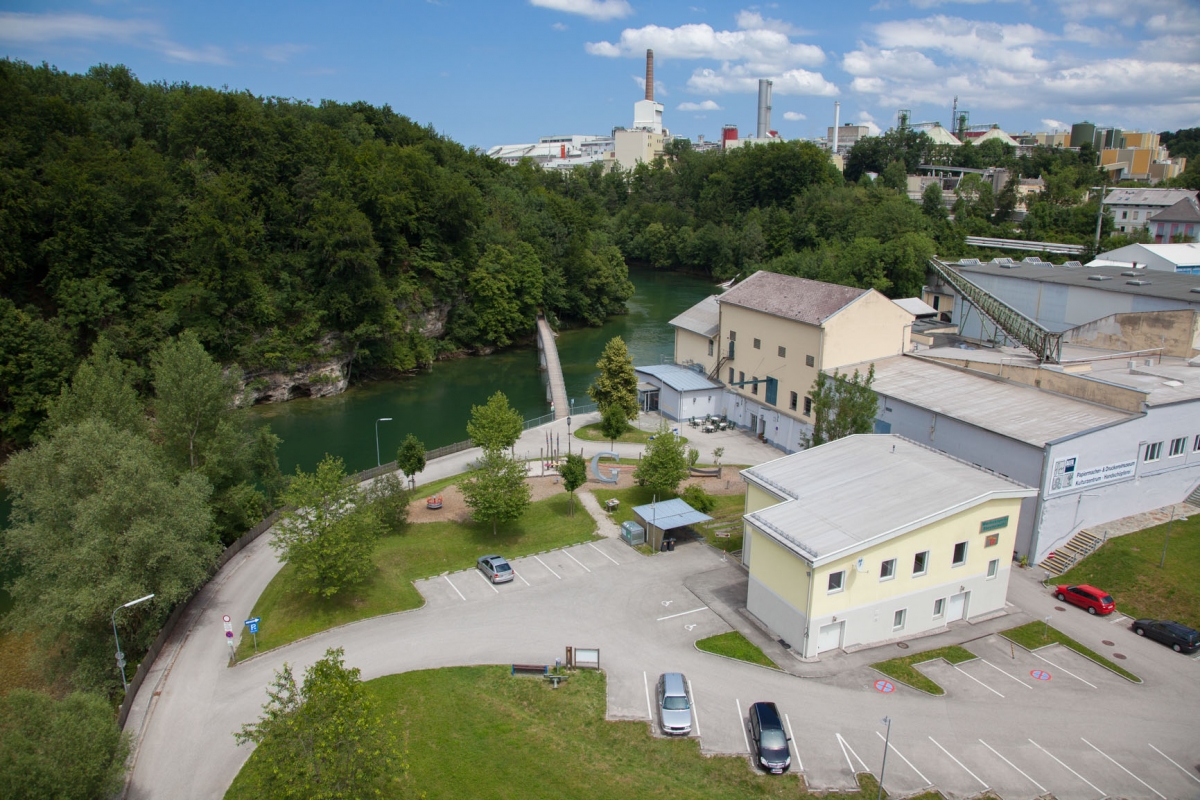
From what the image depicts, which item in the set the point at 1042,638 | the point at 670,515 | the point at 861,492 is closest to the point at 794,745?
the point at 861,492

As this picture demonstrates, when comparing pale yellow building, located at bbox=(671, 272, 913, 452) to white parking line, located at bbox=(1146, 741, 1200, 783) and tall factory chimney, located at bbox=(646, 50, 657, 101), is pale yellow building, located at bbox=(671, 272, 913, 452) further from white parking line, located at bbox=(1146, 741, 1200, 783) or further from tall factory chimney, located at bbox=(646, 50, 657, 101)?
tall factory chimney, located at bbox=(646, 50, 657, 101)

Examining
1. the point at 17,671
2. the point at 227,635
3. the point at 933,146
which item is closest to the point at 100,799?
the point at 227,635

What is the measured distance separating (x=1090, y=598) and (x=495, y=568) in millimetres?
21369

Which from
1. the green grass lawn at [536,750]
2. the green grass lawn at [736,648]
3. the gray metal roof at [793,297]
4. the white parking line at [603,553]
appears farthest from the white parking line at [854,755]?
the gray metal roof at [793,297]

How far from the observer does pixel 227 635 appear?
2453 centimetres

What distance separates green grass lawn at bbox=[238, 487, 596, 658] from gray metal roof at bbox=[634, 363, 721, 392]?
1380 cm

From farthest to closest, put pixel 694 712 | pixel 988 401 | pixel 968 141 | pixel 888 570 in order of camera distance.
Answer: pixel 968 141
pixel 988 401
pixel 888 570
pixel 694 712

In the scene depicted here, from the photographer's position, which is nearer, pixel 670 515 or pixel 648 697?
pixel 648 697

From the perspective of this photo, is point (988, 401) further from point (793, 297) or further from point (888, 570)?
point (888, 570)

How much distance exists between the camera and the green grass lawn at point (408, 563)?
2650 cm

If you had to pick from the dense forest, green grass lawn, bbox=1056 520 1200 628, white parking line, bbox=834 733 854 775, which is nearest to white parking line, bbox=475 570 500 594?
white parking line, bbox=834 733 854 775

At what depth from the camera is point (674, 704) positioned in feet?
68.8

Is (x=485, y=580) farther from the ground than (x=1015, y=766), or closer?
closer

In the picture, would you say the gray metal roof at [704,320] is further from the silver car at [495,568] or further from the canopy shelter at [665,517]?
the silver car at [495,568]
